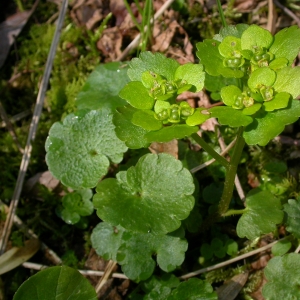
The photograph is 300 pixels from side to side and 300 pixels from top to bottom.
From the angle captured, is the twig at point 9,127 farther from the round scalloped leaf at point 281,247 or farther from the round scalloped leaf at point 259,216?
the round scalloped leaf at point 281,247

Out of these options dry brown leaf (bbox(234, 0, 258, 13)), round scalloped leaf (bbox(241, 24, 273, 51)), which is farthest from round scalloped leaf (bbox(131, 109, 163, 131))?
dry brown leaf (bbox(234, 0, 258, 13))

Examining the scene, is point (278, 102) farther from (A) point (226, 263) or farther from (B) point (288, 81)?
(A) point (226, 263)

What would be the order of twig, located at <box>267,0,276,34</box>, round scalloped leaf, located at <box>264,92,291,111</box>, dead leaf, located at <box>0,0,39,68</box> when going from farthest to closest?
dead leaf, located at <box>0,0,39,68</box>, twig, located at <box>267,0,276,34</box>, round scalloped leaf, located at <box>264,92,291,111</box>

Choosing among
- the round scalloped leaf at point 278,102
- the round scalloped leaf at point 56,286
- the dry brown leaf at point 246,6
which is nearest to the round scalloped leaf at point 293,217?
the round scalloped leaf at point 278,102

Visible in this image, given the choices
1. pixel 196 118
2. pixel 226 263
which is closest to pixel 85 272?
pixel 226 263

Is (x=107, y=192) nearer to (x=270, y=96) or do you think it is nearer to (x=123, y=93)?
(x=123, y=93)

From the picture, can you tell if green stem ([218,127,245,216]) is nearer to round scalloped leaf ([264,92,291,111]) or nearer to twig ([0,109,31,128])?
round scalloped leaf ([264,92,291,111])

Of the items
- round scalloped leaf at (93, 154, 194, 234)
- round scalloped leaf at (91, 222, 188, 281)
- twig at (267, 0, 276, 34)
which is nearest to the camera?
round scalloped leaf at (93, 154, 194, 234)
